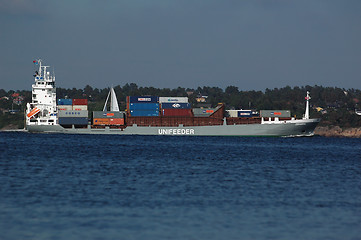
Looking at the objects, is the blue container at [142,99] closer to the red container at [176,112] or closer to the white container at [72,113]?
the red container at [176,112]

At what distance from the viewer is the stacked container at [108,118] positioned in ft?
331

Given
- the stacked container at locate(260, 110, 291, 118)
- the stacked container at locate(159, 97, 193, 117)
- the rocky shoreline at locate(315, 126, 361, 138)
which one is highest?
the stacked container at locate(159, 97, 193, 117)

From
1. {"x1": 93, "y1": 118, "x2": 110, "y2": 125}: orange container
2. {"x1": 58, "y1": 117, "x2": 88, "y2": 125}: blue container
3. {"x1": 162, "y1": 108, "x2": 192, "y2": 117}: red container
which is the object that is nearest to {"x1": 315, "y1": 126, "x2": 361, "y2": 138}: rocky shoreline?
{"x1": 162, "y1": 108, "x2": 192, "y2": 117}: red container

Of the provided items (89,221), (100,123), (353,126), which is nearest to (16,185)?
(89,221)

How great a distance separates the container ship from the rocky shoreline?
4990 centimetres

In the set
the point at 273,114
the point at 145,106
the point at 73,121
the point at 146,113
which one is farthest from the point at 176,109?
the point at 73,121

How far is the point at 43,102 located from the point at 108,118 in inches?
504

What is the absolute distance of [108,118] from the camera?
334 feet

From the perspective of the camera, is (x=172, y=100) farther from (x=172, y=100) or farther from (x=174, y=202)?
(x=174, y=202)

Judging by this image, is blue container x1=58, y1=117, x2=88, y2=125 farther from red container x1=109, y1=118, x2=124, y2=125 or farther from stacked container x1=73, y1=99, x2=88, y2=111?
stacked container x1=73, y1=99, x2=88, y2=111

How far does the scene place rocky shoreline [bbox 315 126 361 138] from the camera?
150500 millimetres

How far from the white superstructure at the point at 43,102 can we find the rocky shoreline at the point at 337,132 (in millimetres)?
81964

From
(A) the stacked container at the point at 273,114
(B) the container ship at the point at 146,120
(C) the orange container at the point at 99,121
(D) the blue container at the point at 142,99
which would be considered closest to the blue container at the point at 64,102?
(B) the container ship at the point at 146,120

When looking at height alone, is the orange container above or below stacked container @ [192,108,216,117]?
below
